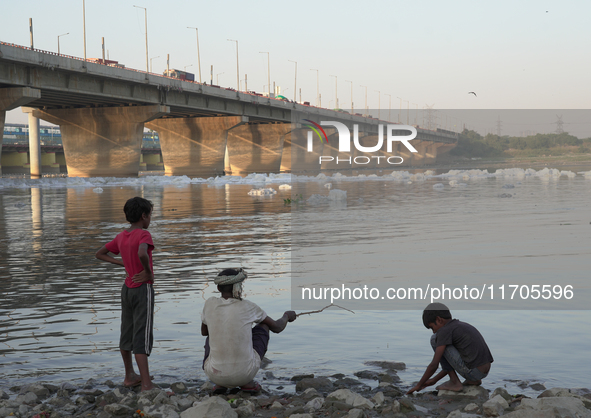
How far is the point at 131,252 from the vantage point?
17.1 feet

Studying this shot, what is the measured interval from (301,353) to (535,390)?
2.16 m

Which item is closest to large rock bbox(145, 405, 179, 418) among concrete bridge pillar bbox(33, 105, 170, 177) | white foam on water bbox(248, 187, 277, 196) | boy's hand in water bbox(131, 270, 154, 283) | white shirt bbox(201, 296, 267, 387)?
white shirt bbox(201, 296, 267, 387)

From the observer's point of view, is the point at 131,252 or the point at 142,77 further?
the point at 142,77

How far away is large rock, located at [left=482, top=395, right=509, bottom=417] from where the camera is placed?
4.22 meters

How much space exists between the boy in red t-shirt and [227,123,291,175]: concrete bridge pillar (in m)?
71.5

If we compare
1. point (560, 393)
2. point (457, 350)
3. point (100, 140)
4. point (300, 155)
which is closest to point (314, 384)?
point (457, 350)

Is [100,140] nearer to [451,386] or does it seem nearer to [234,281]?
[234,281]

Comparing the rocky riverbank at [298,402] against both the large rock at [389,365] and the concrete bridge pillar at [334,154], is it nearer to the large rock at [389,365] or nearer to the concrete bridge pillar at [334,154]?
A: the large rock at [389,365]

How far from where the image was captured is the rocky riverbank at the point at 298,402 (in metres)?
4.19

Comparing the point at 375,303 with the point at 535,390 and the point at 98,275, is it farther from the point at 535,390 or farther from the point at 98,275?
the point at 98,275

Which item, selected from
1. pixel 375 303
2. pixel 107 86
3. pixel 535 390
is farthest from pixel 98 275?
pixel 107 86

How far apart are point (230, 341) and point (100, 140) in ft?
172

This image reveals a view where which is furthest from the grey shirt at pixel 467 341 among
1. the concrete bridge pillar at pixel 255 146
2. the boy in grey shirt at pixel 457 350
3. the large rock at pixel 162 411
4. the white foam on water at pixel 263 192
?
the concrete bridge pillar at pixel 255 146

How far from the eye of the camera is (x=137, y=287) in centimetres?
527
